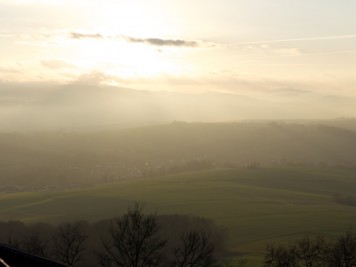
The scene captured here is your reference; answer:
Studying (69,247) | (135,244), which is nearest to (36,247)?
(69,247)

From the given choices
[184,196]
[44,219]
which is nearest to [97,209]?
[44,219]

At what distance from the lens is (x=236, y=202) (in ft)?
416

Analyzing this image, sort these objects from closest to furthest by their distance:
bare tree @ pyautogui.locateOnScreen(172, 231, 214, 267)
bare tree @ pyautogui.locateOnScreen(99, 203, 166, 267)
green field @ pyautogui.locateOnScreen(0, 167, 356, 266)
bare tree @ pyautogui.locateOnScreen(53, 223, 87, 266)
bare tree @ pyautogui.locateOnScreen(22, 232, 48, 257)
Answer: bare tree @ pyautogui.locateOnScreen(99, 203, 166, 267) → bare tree @ pyautogui.locateOnScreen(172, 231, 214, 267) → bare tree @ pyautogui.locateOnScreen(53, 223, 87, 266) → bare tree @ pyautogui.locateOnScreen(22, 232, 48, 257) → green field @ pyautogui.locateOnScreen(0, 167, 356, 266)

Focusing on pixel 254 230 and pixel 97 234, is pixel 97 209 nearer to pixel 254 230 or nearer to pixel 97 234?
pixel 97 234

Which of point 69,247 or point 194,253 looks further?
point 69,247

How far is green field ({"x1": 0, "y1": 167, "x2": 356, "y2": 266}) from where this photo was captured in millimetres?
98875

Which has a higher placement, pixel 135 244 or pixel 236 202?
pixel 236 202

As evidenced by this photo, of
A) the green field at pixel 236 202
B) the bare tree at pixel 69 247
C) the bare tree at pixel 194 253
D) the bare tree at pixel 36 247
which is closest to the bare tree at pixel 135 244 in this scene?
the bare tree at pixel 194 253

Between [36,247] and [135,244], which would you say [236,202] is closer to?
[36,247]

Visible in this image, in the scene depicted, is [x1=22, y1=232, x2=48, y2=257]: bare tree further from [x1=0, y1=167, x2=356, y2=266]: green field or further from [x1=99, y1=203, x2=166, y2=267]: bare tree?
[x1=0, y1=167, x2=356, y2=266]: green field

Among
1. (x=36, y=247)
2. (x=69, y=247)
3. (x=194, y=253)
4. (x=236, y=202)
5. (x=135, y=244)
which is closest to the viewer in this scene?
(x=135, y=244)

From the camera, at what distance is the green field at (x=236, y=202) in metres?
98.9

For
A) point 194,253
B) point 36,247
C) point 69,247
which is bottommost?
point 194,253

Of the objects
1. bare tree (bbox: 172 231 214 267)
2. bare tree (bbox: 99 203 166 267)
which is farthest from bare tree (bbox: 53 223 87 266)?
bare tree (bbox: 172 231 214 267)
